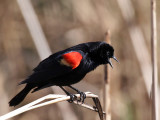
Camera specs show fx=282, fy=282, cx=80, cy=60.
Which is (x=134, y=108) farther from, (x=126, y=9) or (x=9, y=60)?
(x=9, y=60)

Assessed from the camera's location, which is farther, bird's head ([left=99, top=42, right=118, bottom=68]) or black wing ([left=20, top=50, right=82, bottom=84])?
bird's head ([left=99, top=42, right=118, bottom=68])

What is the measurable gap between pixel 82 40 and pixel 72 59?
4.21 ft

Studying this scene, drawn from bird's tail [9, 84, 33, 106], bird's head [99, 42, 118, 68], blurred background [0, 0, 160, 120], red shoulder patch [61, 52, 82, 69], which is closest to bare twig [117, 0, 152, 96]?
blurred background [0, 0, 160, 120]

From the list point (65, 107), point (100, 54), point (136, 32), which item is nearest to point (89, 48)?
point (100, 54)

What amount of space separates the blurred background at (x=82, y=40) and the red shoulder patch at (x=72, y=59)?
101 cm

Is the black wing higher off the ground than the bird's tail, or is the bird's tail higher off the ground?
the black wing

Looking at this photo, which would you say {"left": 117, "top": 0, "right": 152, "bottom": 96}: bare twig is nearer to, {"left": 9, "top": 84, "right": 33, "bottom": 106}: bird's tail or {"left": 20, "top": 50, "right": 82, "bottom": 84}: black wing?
{"left": 20, "top": 50, "right": 82, "bottom": 84}: black wing

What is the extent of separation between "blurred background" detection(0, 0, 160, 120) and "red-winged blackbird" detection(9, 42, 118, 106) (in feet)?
2.72

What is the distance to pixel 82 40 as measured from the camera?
10.8 ft

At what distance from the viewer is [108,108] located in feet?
5.46

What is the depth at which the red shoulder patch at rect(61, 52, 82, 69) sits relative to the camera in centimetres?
203

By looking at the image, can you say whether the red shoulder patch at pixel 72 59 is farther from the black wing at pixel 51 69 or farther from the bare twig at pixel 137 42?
the bare twig at pixel 137 42

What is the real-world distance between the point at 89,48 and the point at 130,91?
111 centimetres

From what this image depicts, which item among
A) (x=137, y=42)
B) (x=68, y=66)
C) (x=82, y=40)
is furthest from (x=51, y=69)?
(x=82, y=40)
